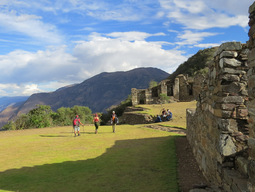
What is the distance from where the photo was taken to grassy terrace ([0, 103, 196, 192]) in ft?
20.2

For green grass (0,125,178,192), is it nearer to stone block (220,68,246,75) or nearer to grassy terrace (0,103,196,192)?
grassy terrace (0,103,196,192)

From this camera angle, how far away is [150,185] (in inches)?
236

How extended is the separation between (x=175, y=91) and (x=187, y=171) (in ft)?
135

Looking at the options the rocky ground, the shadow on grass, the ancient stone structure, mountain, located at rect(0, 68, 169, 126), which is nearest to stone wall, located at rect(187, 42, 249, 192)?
the rocky ground

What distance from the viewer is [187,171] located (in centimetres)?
709

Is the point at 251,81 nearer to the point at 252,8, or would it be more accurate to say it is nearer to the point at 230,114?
the point at 252,8

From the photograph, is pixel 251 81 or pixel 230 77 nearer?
pixel 251 81

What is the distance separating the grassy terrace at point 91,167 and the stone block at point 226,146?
1815mm

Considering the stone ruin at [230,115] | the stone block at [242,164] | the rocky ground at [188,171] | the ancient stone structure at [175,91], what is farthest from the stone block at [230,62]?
the ancient stone structure at [175,91]

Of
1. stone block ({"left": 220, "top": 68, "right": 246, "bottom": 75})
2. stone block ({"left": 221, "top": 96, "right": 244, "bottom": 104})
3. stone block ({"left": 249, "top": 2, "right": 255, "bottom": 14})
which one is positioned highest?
stone block ({"left": 249, "top": 2, "right": 255, "bottom": 14})

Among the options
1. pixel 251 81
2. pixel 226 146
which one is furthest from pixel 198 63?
pixel 251 81

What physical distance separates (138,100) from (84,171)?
127 ft

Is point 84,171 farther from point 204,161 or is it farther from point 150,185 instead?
point 204,161

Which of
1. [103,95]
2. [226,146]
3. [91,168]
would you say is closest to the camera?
[226,146]
